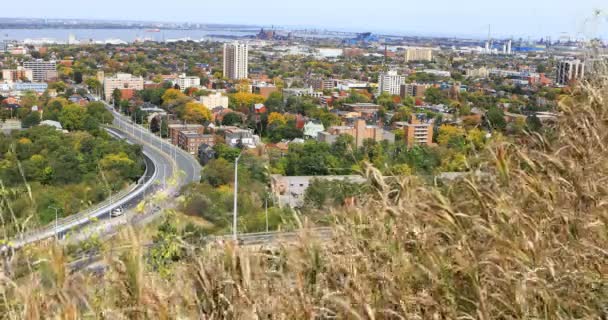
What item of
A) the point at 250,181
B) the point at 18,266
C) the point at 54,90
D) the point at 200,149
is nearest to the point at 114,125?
the point at 200,149

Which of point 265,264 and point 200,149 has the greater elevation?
point 265,264

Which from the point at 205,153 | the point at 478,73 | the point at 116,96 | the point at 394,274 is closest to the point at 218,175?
the point at 205,153

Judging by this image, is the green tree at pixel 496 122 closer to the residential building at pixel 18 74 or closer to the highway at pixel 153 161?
the highway at pixel 153 161

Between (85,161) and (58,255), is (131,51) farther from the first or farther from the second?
(58,255)

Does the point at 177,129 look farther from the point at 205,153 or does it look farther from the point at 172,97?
the point at 172,97

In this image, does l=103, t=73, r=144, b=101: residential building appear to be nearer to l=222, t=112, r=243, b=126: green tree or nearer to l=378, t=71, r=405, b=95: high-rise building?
l=222, t=112, r=243, b=126: green tree

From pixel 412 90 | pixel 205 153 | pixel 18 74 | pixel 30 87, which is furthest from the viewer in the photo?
pixel 18 74
